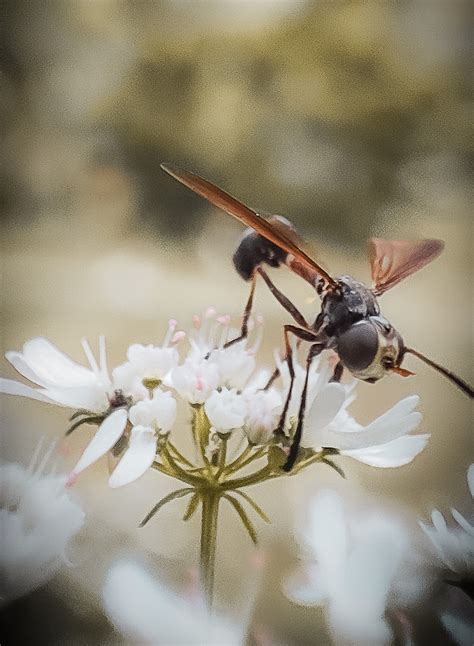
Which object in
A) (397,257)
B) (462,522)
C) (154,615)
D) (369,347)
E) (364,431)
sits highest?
(397,257)

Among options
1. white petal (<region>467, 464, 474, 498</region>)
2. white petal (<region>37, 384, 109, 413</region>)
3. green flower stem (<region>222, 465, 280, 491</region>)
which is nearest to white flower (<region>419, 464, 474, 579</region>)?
white petal (<region>467, 464, 474, 498</region>)

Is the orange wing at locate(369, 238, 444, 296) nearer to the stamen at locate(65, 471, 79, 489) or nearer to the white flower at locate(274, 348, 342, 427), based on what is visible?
the white flower at locate(274, 348, 342, 427)

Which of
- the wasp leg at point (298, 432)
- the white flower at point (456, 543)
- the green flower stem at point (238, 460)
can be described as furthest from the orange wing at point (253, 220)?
A: the white flower at point (456, 543)

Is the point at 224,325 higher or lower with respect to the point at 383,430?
higher

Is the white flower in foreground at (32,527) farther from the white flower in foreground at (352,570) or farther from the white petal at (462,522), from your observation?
the white petal at (462,522)

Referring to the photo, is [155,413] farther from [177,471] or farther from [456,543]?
[456,543]

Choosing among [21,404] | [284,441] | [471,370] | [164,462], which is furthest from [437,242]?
[21,404]

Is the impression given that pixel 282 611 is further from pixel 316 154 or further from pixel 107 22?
pixel 107 22

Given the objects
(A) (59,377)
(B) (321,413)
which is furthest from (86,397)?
Answer: (B) (321,413)
